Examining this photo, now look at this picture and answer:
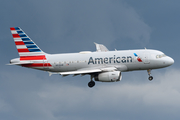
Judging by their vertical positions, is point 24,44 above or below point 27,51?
above

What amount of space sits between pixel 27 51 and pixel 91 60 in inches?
444

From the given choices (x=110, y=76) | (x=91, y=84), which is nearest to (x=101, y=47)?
(x=91, y=84)

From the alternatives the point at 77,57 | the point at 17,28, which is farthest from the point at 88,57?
the point at 17,28

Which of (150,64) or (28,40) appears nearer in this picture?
(150,64)

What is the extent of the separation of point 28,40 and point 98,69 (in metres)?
13.6

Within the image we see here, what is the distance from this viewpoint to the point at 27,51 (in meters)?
50.4

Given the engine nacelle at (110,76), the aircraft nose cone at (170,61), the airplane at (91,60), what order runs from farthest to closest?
1. the aircraft nose cone at (170,61)
2. the airplane at (91,60)
3. the engine nacelle at (110,76)

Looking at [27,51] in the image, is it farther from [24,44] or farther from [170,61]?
[170,61]

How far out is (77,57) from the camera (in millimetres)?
49344

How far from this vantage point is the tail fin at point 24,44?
50.5m

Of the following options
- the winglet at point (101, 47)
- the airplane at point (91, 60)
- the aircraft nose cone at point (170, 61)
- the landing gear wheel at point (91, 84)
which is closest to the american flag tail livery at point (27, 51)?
the airplane at point (91, 60)

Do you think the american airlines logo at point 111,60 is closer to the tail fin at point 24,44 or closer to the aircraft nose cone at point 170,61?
the aircraft nose cone at point 170,61

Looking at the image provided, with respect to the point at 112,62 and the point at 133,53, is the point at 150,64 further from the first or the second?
the point at 112,62

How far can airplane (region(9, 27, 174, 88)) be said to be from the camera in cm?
4756
